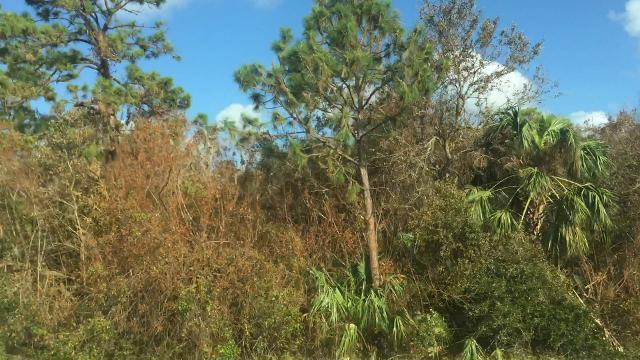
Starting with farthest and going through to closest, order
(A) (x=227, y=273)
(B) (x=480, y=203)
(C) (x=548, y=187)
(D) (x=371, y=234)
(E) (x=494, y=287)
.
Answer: (B) (x=480, y=203), (C) (x=548, y=187), (D) (x=371, y=234), (E) (x=494, y=287), (A) (x=227, y=273)

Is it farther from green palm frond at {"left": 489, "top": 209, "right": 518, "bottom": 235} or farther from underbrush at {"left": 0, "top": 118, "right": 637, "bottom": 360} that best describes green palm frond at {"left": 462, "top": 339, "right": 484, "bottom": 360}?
green palm frond at {"left": 489, "top": 209, "right": 518, "bottom": 235}

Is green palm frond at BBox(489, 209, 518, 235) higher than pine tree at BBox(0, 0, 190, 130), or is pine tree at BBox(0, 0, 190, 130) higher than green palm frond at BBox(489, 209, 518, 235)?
pine tree at BBox(0, 0, 190, 130)

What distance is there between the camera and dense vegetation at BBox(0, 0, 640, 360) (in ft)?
32.3

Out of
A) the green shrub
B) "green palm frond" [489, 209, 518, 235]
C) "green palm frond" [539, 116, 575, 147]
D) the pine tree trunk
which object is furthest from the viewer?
"green palm frond" [539, 116, 575, 147]

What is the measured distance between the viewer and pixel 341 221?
11844 mm

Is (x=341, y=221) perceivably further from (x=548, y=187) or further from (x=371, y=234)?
(x=548, y=187)

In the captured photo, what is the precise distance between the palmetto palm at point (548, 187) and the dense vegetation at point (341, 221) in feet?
0.14

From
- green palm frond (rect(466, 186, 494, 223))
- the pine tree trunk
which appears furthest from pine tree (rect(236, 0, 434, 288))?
green palm frond (rect(466, 186, 494, 223))

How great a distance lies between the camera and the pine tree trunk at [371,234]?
36.8 ft

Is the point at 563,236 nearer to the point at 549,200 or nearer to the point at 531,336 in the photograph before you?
the point at 549,200

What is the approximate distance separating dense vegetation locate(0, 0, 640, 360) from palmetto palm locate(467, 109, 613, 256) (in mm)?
44

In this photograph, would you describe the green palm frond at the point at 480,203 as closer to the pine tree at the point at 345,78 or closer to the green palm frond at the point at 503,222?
the green palm frond at the point at 503,222

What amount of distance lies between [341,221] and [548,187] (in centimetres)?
413

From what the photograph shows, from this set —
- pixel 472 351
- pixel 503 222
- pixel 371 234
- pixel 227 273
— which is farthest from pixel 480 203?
pixel 227 273
